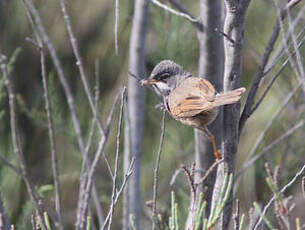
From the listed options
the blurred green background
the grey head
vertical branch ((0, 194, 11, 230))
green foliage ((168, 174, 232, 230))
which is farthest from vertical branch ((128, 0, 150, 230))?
the blurred green background

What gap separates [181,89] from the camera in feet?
10.8

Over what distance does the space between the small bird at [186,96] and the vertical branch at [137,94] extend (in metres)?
0.14

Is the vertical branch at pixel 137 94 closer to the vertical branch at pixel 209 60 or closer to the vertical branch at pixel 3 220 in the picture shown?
the vertical branch at pixel 209 60

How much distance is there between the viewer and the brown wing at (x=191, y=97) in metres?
2.87

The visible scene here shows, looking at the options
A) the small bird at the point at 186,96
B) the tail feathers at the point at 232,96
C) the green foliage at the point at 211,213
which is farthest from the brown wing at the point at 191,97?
the green foliage at the point at 211,213

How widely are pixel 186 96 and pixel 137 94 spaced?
1.31 ft

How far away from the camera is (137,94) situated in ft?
11.2

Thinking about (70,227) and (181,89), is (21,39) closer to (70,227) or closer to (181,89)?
(70,227)

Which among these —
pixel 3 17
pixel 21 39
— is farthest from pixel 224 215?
pixel 21 39

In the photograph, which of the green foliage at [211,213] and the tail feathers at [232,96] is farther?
the tail feathers at [232,96]

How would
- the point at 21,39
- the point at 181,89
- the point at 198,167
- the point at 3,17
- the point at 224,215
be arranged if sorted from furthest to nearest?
the point at 21,39 < the point at 3,17 < the point at 181,89 < the point at 198,167 < the point at 224,215

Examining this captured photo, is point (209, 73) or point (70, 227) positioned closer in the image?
point (209, 73)

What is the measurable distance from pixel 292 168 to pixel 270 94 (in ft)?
4.29

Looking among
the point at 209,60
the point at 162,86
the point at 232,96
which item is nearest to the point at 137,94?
the point at 162,86
